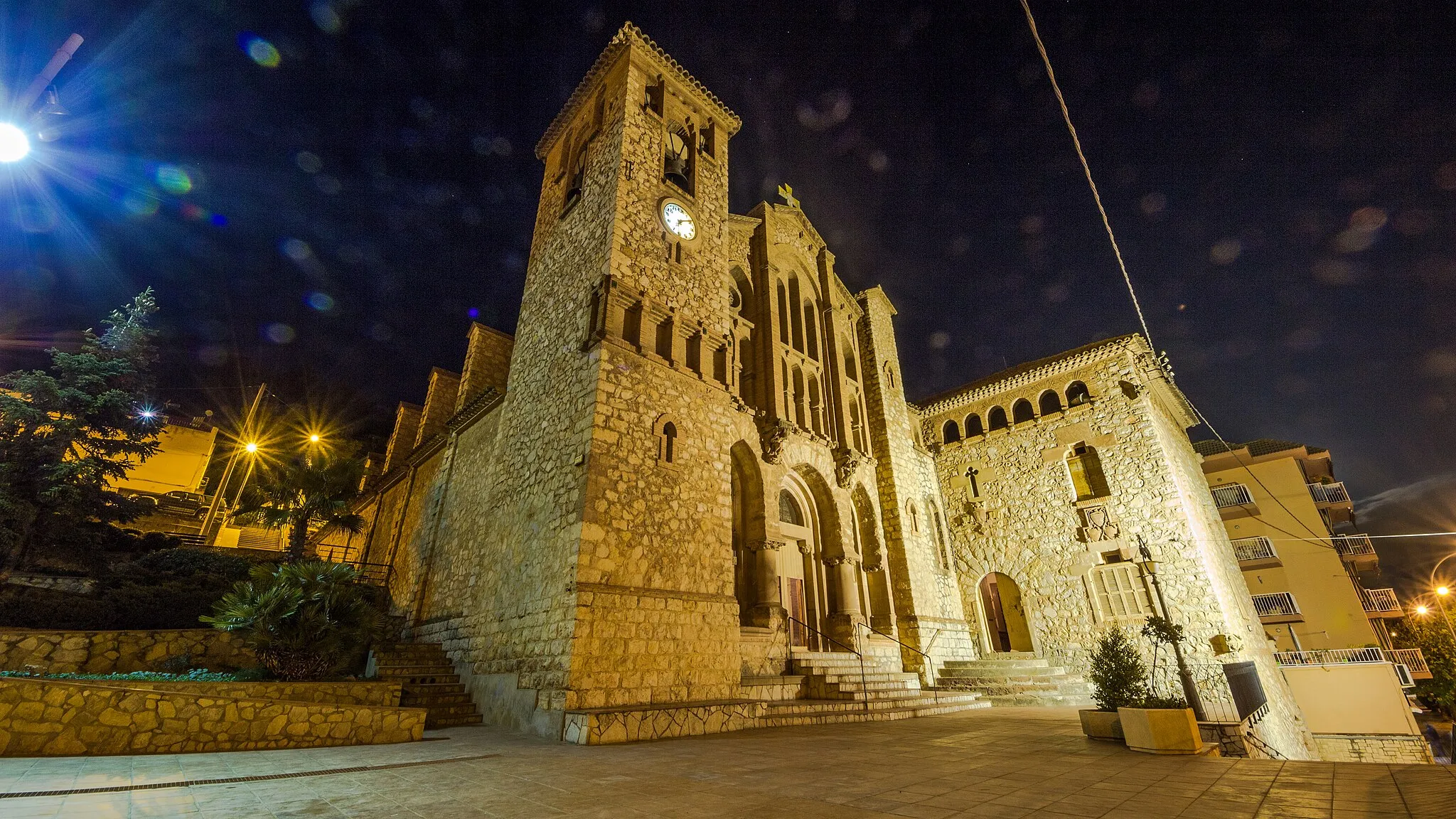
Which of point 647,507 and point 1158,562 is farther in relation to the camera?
point 1158,562

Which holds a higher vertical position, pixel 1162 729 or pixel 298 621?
pixel 298 621

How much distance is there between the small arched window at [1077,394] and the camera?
18234 mm

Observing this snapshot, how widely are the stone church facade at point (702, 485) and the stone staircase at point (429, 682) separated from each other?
35cm

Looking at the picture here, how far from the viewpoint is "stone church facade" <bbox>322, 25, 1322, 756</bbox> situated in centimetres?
857

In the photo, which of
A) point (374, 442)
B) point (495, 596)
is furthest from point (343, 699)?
point (374, 442)

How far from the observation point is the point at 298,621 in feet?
26.2

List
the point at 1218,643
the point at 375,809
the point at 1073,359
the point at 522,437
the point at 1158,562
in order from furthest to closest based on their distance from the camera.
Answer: the point at 1073,359
the point at 1158,562
the point at 1218,643
the point at 522,437
the point at 375,809

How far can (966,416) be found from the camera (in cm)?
2103

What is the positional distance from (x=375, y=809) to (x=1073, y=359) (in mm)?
21340

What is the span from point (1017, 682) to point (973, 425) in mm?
9974

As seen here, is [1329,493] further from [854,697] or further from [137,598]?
[137,598]

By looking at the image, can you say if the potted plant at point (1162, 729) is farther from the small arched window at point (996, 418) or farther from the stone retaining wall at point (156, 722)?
the small arched window at point (996, 418)

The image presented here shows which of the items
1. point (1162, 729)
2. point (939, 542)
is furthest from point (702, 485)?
point (939, 542)

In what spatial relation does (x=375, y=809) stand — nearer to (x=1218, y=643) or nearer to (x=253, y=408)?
(x=1218, y=643)
